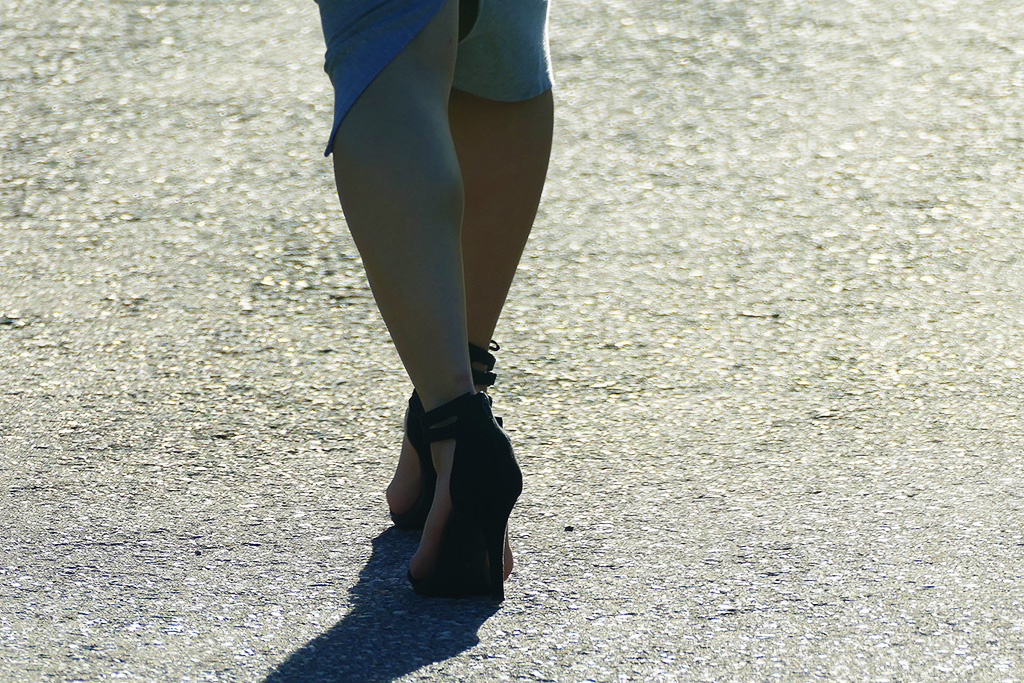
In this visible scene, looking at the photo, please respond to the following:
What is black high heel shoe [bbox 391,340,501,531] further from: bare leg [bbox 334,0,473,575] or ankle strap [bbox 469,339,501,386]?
bare leg [bbox 334,0,473,575]

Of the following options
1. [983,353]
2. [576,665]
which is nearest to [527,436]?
[576,665]

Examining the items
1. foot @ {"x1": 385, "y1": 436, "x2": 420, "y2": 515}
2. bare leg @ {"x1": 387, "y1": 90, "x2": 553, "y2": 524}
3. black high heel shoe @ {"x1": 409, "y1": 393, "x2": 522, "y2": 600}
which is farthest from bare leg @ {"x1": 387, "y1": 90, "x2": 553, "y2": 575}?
black high heel shoe @ {"x1": 409, "y1": 393, "x2": 522, "y2": 600}

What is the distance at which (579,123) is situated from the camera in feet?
13.0

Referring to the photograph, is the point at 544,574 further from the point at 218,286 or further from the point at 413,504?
the point at 218,286

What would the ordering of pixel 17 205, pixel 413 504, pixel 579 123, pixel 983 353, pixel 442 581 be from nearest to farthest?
1. pixel 442 581
2. pixel 413 504
3. pixel 983 353
4. pixel 17 205
5. pixel 579 123

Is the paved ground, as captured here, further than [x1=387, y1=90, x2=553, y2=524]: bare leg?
No

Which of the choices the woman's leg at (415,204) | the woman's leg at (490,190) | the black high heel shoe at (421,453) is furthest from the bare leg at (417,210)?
the woman's leg at (490,190)

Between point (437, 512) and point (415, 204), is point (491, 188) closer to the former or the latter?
point (415, 204)

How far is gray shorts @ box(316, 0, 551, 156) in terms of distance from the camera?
5.84 ft

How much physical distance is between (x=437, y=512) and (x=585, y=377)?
836mm

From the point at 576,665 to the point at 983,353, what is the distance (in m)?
1.34

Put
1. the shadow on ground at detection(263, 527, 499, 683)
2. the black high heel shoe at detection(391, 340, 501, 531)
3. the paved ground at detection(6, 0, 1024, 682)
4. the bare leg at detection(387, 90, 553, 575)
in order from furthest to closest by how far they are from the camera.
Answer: the bare leg at detection(387, 90, 553, 575) < the black high heel shoe at detection(391, 340, 501, 531) < the paved ground at detection(6, 0, 1024, 682) < the shadow on ground at detection(263, 527, 499, 683)

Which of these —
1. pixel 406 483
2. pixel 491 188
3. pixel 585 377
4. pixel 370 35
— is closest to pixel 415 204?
pixel 370 35

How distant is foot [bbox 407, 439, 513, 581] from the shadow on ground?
56mm
